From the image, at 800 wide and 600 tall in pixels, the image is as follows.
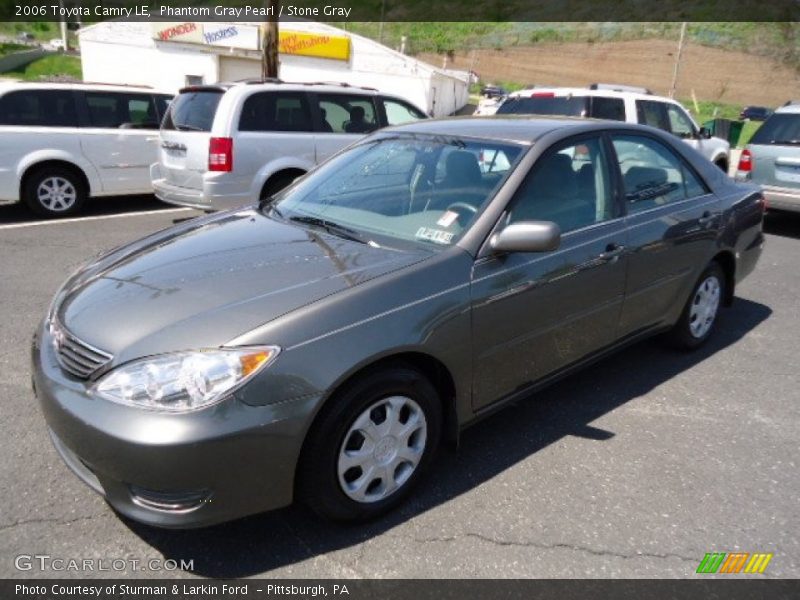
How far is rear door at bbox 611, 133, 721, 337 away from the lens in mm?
3703

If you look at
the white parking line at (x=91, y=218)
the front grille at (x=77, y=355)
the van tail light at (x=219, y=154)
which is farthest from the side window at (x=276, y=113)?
the front grille at (x=77, y=355)

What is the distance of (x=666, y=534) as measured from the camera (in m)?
2.67

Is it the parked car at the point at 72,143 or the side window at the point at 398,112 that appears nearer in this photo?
the parked car at the point at 72,143

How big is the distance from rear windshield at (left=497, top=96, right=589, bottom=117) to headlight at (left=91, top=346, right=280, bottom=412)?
7255mm

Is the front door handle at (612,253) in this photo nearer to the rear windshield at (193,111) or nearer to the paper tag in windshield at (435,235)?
the paper tag in windshield at (435,235)

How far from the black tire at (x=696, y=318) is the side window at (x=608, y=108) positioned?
16.3ft

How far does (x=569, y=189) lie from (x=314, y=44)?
84.4 feet

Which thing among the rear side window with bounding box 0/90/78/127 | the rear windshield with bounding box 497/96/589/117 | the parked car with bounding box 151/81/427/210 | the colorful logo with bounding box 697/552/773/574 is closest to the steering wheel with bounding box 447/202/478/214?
the colorful logo with bounding box 697/552/773/574

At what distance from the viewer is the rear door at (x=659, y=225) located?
3.70 m

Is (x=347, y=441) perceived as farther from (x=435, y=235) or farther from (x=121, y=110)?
(x=121, y=110)

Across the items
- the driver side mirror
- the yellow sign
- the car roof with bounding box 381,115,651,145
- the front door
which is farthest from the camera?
the yellow sign

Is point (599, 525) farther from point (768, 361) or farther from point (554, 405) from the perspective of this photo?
point (768, 361)

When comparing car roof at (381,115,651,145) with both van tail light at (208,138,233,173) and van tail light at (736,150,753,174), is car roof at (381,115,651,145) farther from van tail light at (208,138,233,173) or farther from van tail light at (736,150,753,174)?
van tail light at (736,150,753,174)

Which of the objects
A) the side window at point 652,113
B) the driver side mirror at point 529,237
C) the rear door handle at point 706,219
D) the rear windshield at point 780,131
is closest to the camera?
the driver side mirror at point 529,237
